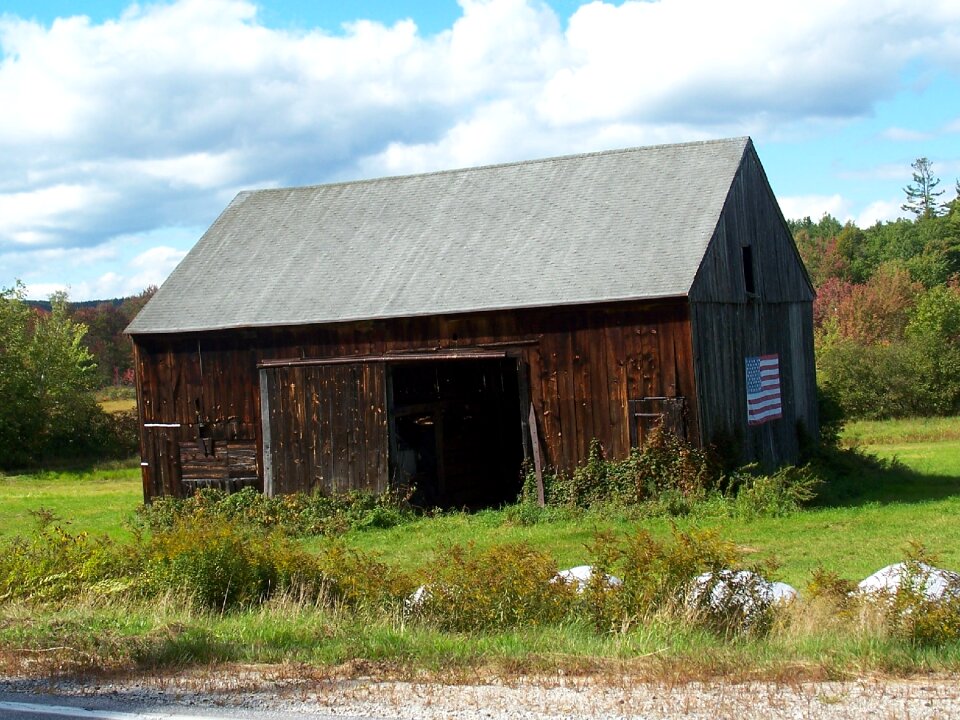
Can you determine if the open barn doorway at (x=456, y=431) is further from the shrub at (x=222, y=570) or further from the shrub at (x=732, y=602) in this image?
the shrub at (x=732, y=602)

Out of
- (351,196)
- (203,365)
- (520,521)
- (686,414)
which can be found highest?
(351,196)

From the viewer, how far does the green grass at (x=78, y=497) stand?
22.0 meters

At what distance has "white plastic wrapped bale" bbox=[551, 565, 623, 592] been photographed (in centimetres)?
A: 970

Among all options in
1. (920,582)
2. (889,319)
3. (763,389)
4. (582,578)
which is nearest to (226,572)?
(582,578)

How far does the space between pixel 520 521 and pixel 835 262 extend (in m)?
60.0

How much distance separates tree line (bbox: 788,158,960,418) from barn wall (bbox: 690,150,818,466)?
88.3 inches

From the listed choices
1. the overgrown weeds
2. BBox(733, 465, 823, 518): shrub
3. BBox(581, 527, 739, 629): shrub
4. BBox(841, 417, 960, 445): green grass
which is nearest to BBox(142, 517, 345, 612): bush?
BBox(581, 527, 739, 629): shrub

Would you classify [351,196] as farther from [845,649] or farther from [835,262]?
[835,262]

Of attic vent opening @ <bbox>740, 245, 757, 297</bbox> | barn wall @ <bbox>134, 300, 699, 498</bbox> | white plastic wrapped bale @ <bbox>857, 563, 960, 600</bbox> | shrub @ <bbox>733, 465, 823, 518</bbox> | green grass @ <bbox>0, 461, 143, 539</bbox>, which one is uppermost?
attic vent opening @ <bbox>740, 245, 757, 297</bbox>

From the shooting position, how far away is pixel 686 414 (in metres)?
18.4

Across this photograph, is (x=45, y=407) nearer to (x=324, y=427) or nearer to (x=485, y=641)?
(x=324, y=427)

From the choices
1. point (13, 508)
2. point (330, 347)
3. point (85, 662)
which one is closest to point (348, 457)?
point (330, 347)

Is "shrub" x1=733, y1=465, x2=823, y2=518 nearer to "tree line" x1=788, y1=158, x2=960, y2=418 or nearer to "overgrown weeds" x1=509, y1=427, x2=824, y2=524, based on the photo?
"overgrown weeds" x1=509, y1=427, x2=824, y2=524

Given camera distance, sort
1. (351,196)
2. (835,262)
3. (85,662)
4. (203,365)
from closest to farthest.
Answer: (85,662) < (203,365) < (351,196) < (835,262)
